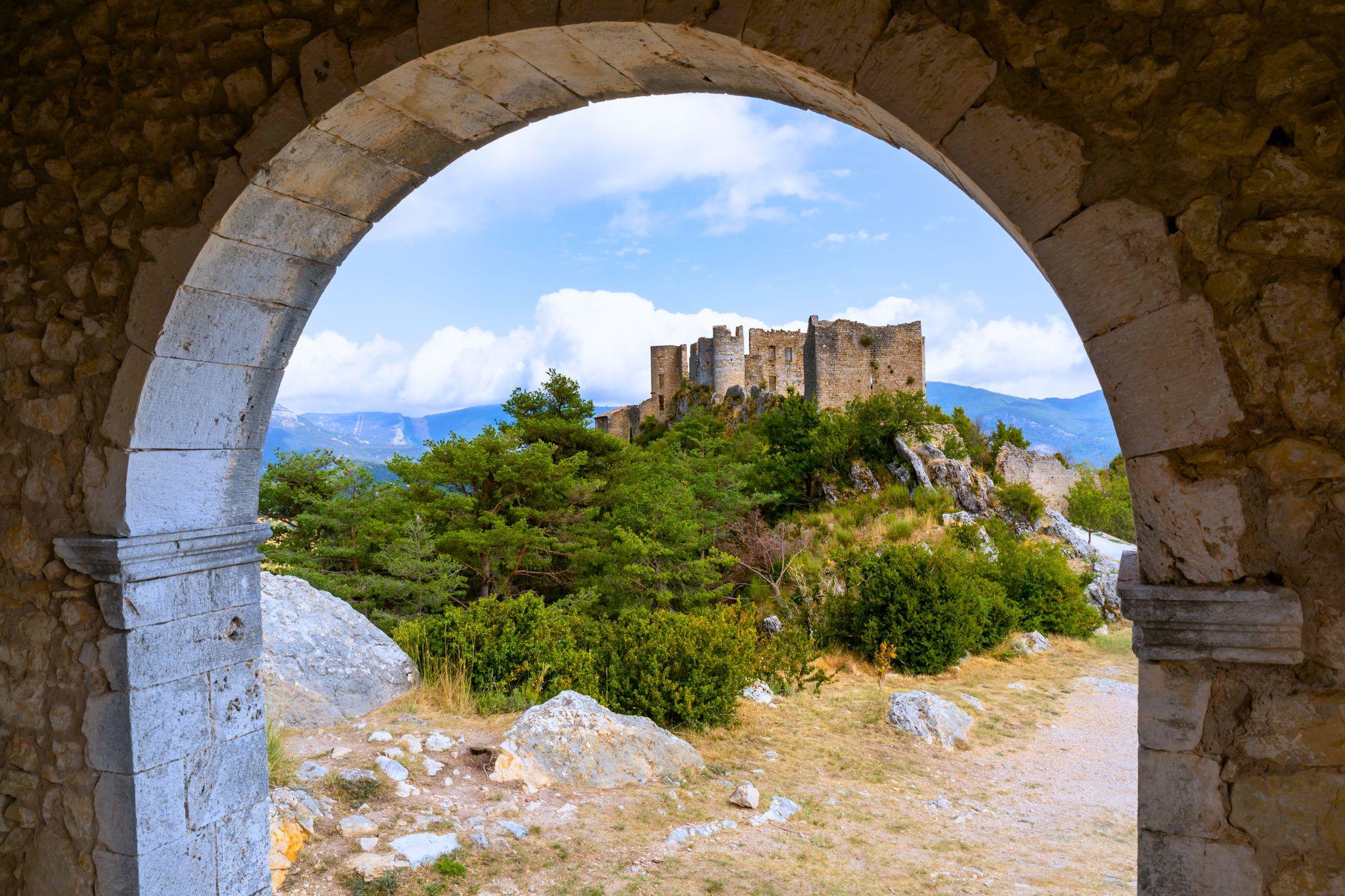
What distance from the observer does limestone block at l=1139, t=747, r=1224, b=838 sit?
4.55 ft

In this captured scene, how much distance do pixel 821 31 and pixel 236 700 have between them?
8.39 feet

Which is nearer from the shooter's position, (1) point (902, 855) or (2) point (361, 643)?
(1) point (902, 855)

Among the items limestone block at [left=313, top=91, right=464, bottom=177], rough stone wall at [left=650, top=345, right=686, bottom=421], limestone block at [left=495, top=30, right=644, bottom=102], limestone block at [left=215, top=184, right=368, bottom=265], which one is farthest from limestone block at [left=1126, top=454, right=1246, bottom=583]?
rough stone wall at [left=650, top=345, right=686, bottom=421]

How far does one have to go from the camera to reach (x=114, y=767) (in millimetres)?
2299

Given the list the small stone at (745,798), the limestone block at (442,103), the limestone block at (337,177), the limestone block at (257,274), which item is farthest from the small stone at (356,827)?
the limestone block at (442,103)

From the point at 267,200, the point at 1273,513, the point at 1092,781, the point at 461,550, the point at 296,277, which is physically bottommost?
the point at 1092,781

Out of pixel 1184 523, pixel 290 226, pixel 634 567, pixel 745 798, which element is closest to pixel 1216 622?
pixel 1184 523

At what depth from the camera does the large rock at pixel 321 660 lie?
4504mm

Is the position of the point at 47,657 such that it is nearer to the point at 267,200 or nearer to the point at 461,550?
the point at 267,200

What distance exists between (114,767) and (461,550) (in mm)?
7031

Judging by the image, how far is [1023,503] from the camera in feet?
41.3

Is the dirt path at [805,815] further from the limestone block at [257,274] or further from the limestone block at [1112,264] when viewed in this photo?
the limestone block at [1112,264]

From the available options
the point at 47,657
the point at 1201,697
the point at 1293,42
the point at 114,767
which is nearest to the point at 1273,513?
the point at 1201,697

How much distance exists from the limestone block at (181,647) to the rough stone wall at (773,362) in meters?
22.2
